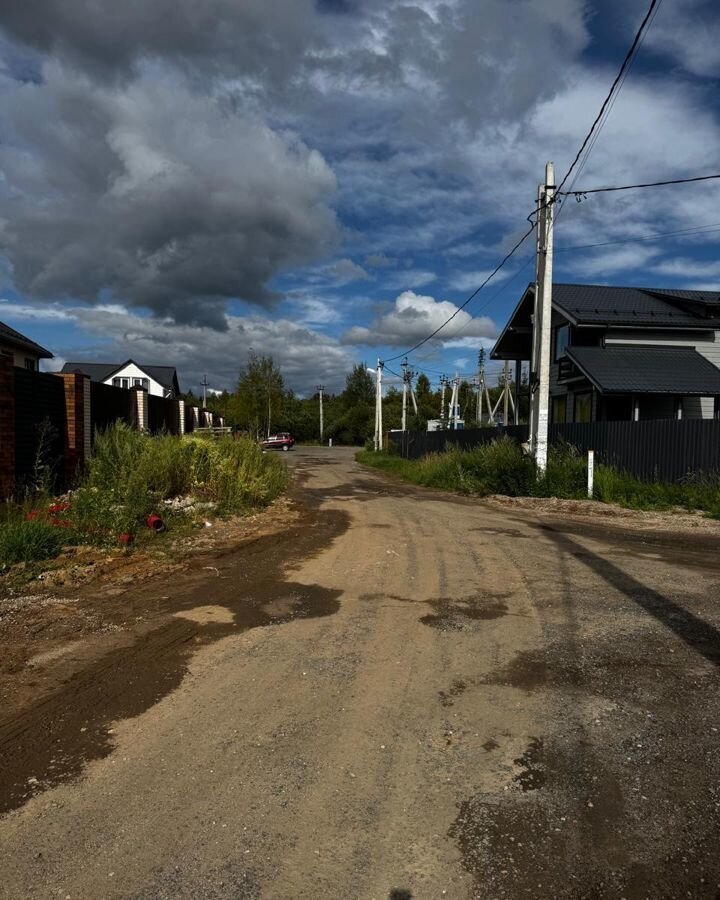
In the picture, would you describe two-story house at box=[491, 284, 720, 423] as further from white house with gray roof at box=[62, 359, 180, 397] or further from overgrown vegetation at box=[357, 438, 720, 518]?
white house with gray roof at box=[62, 359, 180, 397]

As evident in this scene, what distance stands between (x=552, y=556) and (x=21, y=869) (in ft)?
22.3

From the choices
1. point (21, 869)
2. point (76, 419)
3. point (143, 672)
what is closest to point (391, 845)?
point (21, 869)

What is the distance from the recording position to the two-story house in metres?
19.4

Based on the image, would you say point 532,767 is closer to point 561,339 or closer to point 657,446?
point 657,446

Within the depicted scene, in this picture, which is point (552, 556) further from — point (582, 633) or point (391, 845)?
point (391, 845)

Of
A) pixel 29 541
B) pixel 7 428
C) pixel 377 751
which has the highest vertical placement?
pixel 7 428

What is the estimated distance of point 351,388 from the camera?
101 meters

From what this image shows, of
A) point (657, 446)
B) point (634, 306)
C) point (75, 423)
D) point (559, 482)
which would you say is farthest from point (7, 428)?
point (634, 306)

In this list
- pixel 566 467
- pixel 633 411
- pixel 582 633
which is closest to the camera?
pixel 582 633

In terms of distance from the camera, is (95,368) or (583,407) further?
(95,368)

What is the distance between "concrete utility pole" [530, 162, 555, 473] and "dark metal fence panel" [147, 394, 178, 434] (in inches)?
364

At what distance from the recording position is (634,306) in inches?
906

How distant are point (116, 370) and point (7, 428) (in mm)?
54212

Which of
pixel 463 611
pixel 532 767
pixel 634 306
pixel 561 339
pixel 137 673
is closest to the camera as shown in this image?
pixel 532 767
